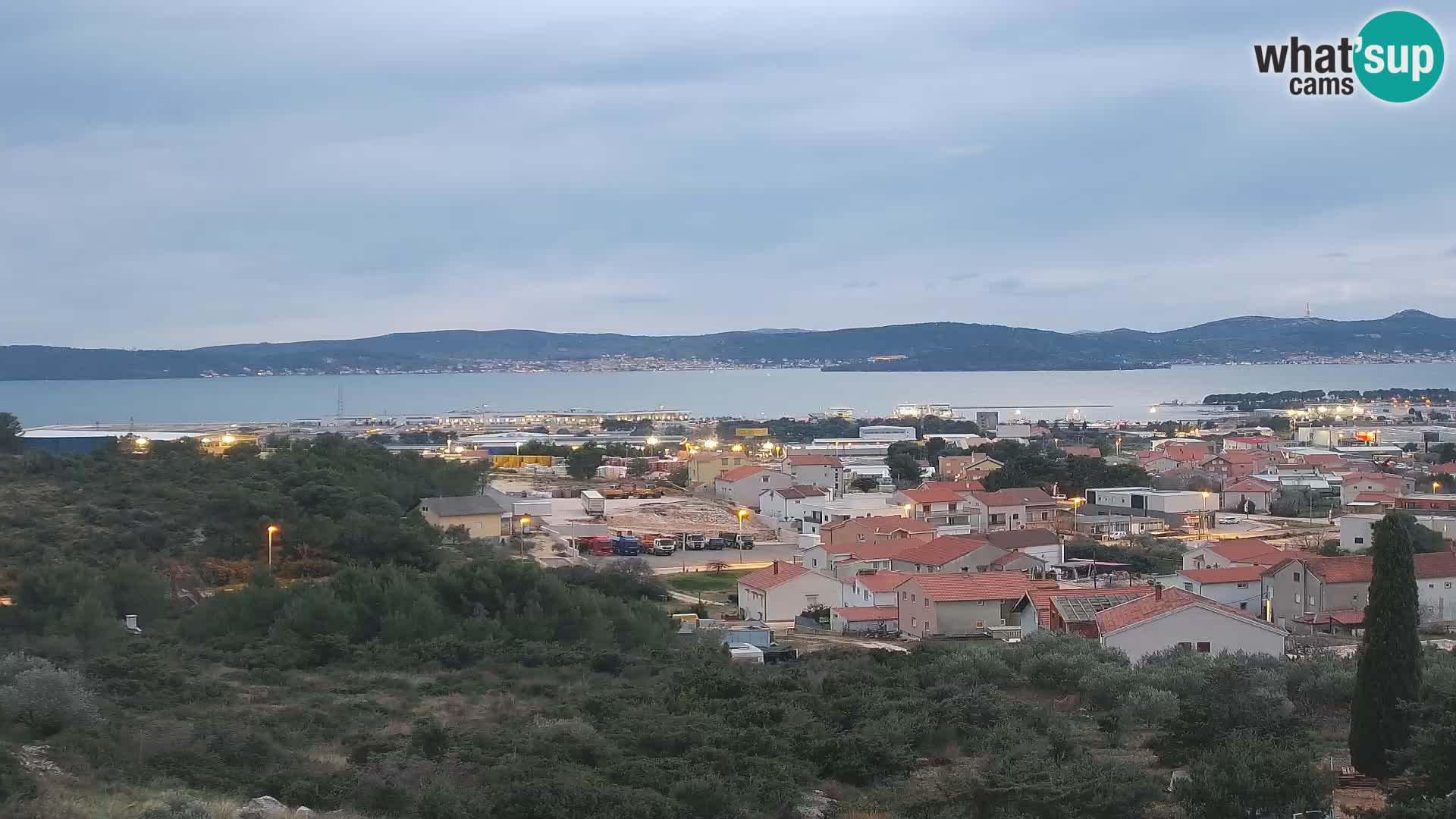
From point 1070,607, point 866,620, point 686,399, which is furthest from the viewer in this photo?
point 686,399

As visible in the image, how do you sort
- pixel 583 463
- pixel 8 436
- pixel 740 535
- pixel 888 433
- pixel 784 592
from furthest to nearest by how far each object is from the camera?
pixel 888 433 → pixel 583 463 → pixel 8 436 → pixel 740 535 → pixel 784 592

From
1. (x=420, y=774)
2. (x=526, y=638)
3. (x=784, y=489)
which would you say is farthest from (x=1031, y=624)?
(x=784, y=489)

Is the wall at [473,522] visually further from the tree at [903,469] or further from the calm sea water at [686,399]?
the calm sea water at [686,399]

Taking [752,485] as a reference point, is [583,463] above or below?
above

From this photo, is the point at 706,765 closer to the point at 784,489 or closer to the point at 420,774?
Answer: the point at 420,774

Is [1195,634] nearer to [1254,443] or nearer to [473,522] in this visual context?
[473,522]

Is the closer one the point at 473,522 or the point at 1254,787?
the point at 1254,787

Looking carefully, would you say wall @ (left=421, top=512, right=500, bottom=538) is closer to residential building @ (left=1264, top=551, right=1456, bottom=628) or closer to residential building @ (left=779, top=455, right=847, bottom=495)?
residential building @ (left=779, top=455, right=847, bottom=495)

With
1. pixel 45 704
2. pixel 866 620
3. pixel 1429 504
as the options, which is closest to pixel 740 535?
pixel 866 620
